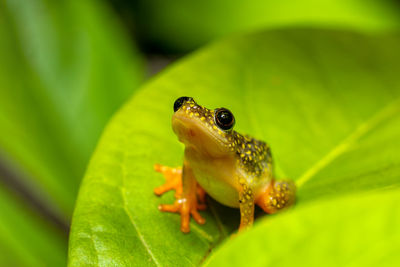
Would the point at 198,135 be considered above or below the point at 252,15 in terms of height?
below

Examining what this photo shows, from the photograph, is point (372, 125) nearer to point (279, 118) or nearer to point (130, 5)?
point (279, 118)

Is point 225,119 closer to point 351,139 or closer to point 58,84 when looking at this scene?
point 351,139

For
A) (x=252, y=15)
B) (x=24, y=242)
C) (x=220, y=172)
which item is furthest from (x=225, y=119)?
(x=252, y=15)

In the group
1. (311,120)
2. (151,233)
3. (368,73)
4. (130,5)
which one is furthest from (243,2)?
(151,233)

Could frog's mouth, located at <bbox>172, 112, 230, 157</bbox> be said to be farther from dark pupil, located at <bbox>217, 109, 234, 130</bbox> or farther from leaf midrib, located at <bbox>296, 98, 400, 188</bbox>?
leaf midrib, located at <bbox>296, 98, 400, 188</bbox>

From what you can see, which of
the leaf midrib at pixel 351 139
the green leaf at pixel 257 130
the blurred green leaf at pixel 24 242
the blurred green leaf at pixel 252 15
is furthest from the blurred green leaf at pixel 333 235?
the blurred green leaf at pixel 252 15
